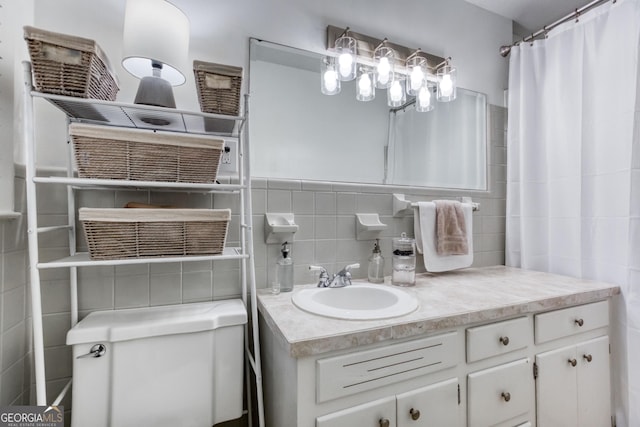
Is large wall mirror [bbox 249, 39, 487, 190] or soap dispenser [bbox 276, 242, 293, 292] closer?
soap dispenser [bbox 276, 242, 293, 292]

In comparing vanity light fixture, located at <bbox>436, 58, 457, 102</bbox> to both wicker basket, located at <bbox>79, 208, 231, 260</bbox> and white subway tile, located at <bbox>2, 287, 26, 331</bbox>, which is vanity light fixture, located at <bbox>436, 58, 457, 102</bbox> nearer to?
wicker basket, located at <bbox>79, 208, 231, 260</bbox>

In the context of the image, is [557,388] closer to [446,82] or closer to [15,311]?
[446,82]

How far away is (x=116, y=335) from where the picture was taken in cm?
85

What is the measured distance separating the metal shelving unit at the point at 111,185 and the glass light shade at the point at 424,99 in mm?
1000

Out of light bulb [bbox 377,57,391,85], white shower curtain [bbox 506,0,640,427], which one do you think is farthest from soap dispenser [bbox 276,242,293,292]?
white shower curtain [bbox 506,0,640,427]

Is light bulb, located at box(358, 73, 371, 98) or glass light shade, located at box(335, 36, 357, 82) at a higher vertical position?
glass light shade, located at box(335, 36, 357, 82)

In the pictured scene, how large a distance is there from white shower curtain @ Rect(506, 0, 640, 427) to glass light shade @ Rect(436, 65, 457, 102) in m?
0.47

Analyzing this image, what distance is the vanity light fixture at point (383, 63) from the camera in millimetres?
1454

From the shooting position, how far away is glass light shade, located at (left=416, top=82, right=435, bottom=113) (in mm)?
1586

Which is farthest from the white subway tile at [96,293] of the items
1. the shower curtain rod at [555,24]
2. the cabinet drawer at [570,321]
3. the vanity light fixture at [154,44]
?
the shower curtain rod at [555,24]

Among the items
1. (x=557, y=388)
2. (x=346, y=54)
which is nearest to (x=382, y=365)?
(x=557, y=388)

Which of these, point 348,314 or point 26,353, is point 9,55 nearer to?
point 26,353

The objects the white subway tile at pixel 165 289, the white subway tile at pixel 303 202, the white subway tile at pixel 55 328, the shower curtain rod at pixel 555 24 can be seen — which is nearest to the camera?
the white subway tile at pixel 55 328

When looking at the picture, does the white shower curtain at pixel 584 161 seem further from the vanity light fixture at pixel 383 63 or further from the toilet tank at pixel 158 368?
the toilet tank at pixel 158 368
